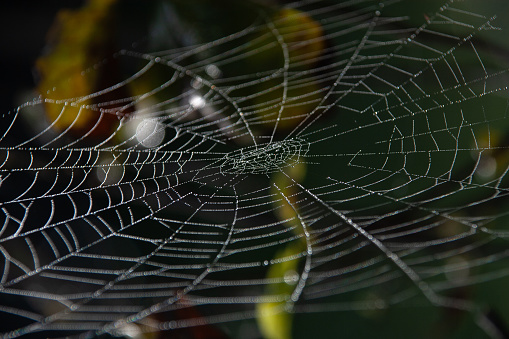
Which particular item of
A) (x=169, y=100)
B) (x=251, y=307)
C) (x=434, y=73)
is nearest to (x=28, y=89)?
(x=169, y=100)

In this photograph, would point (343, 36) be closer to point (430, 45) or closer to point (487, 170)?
point (430, 45)

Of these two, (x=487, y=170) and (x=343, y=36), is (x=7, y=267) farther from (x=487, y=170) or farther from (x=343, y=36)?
(x=487, y=170)

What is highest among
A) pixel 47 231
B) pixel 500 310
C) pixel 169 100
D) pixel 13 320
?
pixel 169 100

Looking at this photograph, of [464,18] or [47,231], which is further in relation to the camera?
[47,231]

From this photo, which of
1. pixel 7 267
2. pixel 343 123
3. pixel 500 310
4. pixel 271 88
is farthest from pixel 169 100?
pixel 500 310

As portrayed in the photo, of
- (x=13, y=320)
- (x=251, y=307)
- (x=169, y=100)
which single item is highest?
(x=169, y=100)

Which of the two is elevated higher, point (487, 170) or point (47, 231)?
point (47, 231)
